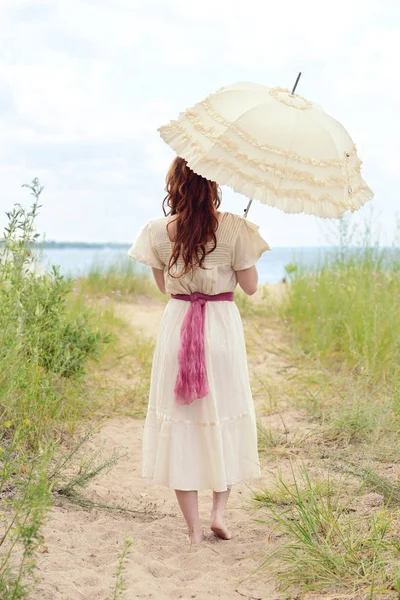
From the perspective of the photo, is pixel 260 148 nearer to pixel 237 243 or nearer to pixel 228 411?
pixel 237 243

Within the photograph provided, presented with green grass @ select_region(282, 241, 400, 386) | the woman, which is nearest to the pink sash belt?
the woman

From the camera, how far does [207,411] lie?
3.21 metres

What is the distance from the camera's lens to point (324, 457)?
4.48m

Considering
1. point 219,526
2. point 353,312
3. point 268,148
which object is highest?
point 268,148

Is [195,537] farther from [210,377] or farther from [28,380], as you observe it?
[28,380]

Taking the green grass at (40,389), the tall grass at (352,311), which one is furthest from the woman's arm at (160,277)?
the tall grass at (352,311)

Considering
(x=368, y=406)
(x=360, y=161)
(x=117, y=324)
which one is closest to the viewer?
(x=360, y=161)

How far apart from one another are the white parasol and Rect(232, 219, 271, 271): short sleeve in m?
0.21

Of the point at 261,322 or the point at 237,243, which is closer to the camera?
the point at 237,243

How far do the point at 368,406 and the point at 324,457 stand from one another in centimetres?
70

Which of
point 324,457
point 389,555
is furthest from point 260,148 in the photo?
point 324,457

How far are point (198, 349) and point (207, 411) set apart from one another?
0.29 meters

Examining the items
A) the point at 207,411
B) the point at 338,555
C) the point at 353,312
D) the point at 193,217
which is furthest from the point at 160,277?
the point at 353,312

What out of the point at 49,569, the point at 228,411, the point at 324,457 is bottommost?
the point at 49,569
